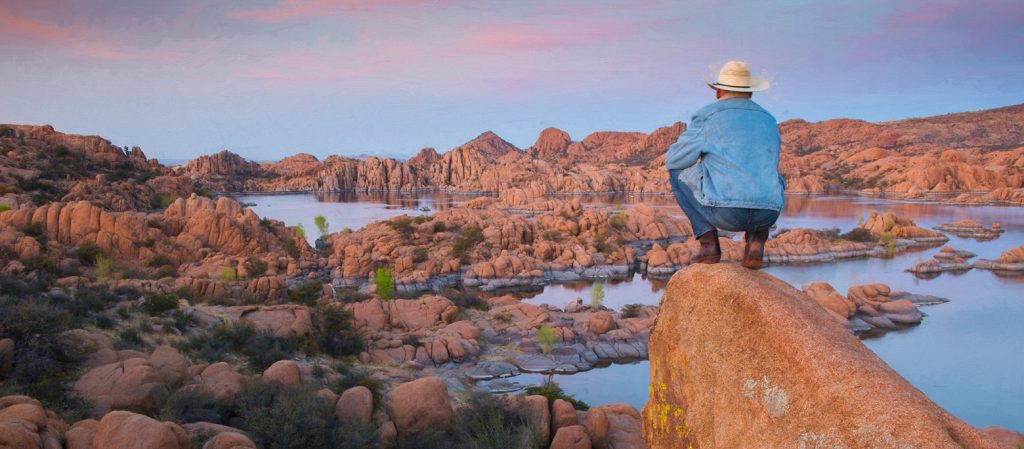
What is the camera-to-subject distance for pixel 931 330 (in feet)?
74.8

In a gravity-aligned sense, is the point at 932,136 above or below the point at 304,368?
above

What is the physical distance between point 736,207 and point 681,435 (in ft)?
5.74

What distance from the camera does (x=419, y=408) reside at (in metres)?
8.41

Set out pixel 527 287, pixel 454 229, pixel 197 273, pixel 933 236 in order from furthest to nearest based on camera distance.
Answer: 1. pixel 933 236
2. pixel 454 229
3. pixel 527 287
4. pixel 197 273

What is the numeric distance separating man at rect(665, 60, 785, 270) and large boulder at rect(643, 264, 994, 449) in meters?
0.35

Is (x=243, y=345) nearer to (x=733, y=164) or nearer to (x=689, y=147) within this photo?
(x=689, y=147)

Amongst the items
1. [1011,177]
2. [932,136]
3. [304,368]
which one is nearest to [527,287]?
[304,368]

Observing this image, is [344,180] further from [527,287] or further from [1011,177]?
[1011,177]

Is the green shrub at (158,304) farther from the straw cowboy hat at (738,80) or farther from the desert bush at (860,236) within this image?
the desert bush at (860,236)

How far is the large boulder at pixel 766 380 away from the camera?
7.79 ft

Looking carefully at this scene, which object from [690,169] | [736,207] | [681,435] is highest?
[690,169]

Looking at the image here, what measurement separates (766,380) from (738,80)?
204cm

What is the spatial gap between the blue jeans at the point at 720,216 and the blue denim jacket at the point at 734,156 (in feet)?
0.26

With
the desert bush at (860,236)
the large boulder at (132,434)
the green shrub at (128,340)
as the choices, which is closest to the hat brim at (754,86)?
the large boulder at (132,434)
